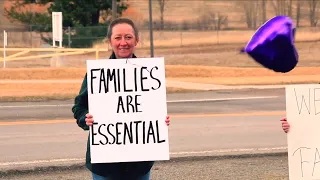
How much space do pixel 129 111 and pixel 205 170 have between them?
3.80 m

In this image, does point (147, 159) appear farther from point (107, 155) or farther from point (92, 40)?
point (92, 40)

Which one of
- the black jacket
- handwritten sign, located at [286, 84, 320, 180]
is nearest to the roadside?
handwritten sign, located at [286, 84, 320, 180]

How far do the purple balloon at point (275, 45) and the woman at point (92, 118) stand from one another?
2.25 ft

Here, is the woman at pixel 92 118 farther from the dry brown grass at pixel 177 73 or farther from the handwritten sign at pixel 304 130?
the dry brown grass at pixel 177 73

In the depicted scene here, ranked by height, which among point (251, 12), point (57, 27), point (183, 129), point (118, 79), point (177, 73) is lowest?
point (183, 129)

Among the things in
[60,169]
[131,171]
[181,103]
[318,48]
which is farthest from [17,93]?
[318,48]

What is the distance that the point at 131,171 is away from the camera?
4195 mm

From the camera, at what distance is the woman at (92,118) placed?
4039 millimetres

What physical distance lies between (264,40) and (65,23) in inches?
1714

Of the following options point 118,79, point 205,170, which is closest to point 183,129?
point 205,170

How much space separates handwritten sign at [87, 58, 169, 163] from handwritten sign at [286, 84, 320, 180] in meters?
1.03

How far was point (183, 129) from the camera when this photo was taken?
1157 centimetres

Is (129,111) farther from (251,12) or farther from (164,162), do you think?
(251,12)

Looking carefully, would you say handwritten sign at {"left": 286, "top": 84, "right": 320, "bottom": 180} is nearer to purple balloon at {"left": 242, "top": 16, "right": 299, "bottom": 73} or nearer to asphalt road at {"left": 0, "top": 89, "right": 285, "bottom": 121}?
purple balloon at {"left": 242, "top": 16, "right": 299, "bottom": 73}
